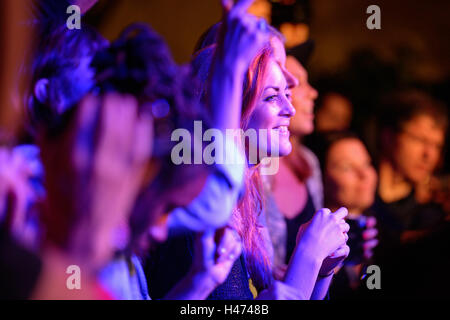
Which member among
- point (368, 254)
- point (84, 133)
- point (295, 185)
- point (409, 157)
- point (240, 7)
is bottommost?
point (368, 254)

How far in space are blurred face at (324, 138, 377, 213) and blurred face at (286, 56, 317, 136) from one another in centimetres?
23

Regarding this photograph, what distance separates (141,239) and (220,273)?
0.19 meters

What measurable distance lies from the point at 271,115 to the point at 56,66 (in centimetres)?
57

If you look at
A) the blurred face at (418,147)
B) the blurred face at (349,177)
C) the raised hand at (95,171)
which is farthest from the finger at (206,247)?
the blurred face at (418,147)

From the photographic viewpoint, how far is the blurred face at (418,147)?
245 cm

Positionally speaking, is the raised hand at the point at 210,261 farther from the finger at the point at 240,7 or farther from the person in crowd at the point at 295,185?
the person in crowd at the point at 295,185

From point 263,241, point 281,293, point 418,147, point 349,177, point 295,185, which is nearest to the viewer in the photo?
point 281,293

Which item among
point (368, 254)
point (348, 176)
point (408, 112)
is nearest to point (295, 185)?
point (348, 176)

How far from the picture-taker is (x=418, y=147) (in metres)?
2.46

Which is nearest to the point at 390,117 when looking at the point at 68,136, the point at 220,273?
the point at 220,273

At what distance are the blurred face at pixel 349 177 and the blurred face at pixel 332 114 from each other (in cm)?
56

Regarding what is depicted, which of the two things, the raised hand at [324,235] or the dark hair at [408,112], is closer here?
the raised hand at [324,235]

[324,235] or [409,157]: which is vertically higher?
[409,157]

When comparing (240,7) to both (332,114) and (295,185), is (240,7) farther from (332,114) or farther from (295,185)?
(332,114)
